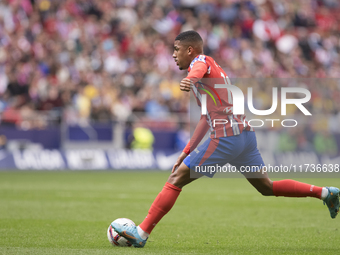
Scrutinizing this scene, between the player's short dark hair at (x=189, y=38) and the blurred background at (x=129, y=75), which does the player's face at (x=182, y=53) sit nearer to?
the player's short dark hair at (x=189, y=38)

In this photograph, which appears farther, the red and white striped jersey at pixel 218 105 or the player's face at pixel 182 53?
the player's face at pixel 182 53

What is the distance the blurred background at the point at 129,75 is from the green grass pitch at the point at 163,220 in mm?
2690

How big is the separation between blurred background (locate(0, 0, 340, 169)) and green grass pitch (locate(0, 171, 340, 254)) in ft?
8.83

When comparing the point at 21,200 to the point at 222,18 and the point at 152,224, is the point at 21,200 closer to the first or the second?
the point at 152,224

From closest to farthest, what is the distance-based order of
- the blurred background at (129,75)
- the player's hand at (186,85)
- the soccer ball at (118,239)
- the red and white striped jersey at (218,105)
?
the player's hand at (186,85)
the red and white striped jersey at (218,105)
the soccer ball at (118,239)
the blurred background at (129,75)

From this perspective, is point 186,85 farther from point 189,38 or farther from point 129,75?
point 129,75

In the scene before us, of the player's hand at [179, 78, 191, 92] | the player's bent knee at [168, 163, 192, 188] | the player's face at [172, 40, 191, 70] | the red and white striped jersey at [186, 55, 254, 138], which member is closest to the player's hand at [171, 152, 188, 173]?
the player's bent knee at [168, 163, 192, 188]

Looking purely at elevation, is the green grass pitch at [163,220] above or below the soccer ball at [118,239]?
below

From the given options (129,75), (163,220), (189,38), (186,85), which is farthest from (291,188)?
(129,75)

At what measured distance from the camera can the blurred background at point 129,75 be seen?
1655cm

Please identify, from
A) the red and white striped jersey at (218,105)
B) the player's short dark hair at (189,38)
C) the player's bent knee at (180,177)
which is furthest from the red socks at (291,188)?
the player's short dark hair at (189,38)

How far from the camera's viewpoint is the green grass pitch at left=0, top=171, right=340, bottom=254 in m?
5.85

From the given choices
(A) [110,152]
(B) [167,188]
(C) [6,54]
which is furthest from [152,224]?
(C) [6,54]

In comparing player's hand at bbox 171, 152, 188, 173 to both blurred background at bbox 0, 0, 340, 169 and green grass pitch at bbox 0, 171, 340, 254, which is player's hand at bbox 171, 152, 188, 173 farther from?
blurred background at bbox 0, 0, 340, 169
